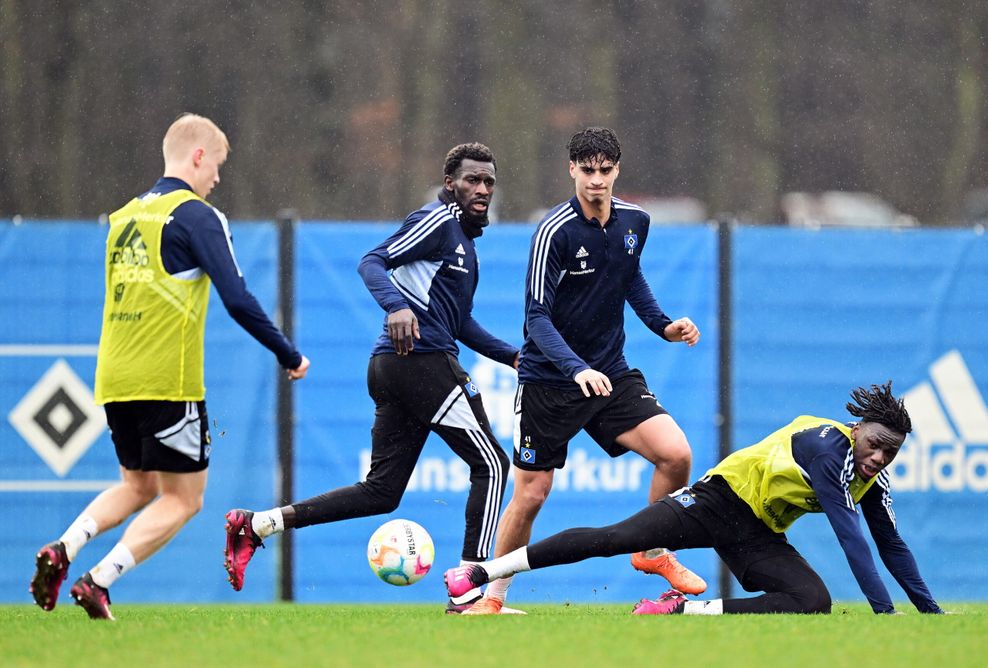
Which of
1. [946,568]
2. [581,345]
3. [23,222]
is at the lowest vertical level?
[946,568]

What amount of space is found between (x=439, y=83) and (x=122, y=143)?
4675 millimetres

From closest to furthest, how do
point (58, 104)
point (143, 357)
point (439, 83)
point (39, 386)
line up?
point (143, 357) → point (39, 386) → point (58, 104) → point (439, 83)

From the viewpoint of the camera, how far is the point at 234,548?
785 cm

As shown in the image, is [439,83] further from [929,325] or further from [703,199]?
[929,325]

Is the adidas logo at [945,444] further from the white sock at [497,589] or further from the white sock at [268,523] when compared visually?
the white sock at [268,523]

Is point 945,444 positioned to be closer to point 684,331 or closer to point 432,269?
point 684,331

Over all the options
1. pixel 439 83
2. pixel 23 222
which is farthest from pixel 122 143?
pixel 23 222

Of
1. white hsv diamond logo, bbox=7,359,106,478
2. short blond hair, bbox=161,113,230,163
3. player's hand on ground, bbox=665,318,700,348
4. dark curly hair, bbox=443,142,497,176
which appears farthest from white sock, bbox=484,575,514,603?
white hsv diamond logo, bbox=7,359,106,478

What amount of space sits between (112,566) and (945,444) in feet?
20.0

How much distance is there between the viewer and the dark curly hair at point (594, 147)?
785cm

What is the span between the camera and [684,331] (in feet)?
26.3

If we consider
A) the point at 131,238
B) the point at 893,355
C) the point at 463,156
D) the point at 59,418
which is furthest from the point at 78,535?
the point at 893,355

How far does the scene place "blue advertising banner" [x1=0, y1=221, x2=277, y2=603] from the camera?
1044 centimetres

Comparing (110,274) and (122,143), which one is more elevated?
(122,143)
